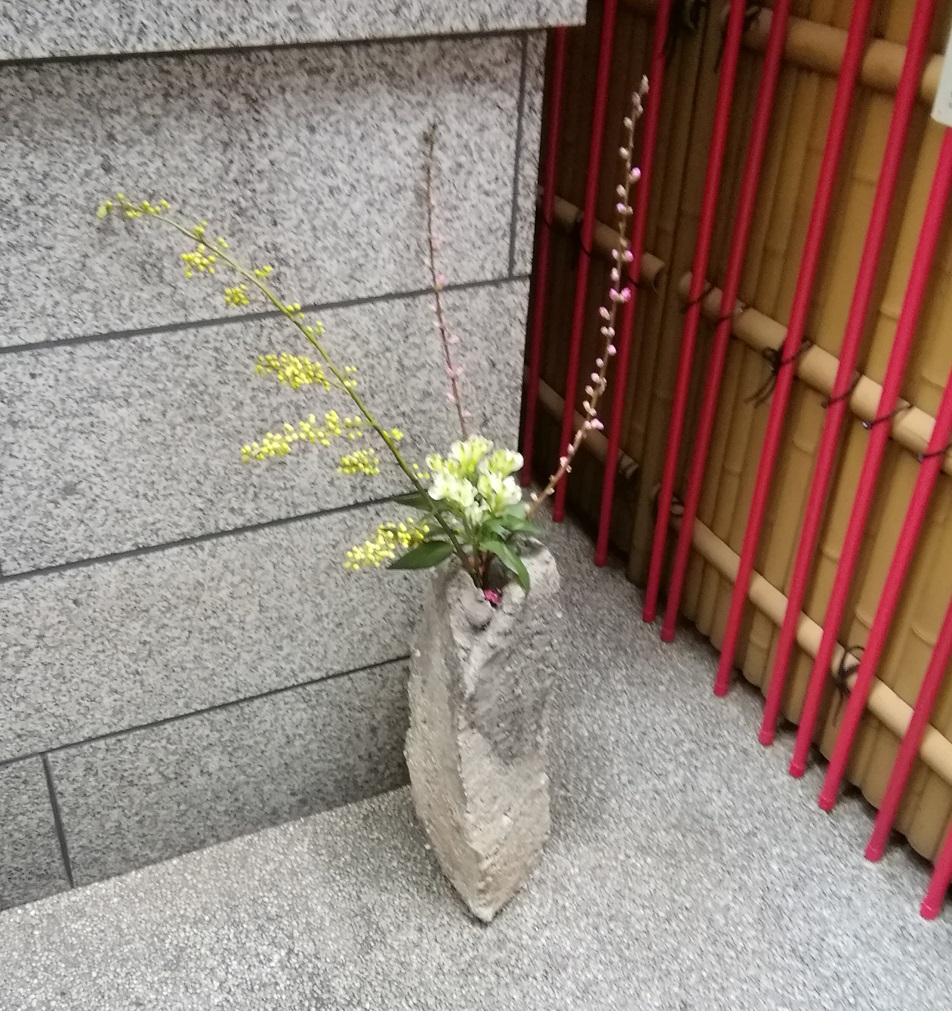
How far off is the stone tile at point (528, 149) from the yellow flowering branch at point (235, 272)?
10.9 inches

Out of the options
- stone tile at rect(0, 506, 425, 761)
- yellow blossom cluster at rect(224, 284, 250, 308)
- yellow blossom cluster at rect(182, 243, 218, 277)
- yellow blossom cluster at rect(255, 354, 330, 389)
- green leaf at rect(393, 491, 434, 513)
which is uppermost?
yellow blossom cluster at rect(182, 243, 218, 277)

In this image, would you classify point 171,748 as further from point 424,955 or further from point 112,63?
point 112,63

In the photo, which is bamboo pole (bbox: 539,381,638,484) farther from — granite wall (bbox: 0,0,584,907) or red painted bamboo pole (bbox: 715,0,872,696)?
granite wall (bbox: 0,0,584,907)

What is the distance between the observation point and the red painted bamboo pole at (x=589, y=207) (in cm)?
173

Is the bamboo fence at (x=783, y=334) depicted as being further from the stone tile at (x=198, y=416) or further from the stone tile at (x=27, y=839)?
the stone tile at (x=27, y=839)

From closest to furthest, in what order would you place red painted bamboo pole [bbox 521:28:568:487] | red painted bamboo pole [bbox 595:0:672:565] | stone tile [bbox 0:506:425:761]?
stone tile [bbox 0:506:425:761], red painted bamboo pole [bbox 595:0:672:565], red painted bamboo pole [bbox 521:28:568:487]

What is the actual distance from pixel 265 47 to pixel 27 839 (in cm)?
107

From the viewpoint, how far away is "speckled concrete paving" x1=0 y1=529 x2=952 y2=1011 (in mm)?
1364

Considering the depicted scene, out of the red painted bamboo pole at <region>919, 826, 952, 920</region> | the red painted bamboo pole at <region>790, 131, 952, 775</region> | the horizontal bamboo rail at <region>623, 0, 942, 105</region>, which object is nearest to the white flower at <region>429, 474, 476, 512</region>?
the red painted bamboo pole at <region>790, 131, 952, 775</region>

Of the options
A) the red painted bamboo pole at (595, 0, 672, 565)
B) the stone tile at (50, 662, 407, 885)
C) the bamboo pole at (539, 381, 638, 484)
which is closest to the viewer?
the stone tile at (50, 662, 407, 885)

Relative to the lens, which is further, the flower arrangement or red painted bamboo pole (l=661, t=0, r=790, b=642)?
red painted bamboo pole (l=661, t=0, r=790, b=642)

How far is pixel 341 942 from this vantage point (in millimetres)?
1419

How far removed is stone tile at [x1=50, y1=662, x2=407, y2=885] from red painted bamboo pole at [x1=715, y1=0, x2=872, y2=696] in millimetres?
592

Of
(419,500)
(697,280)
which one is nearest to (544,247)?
(697,280)
